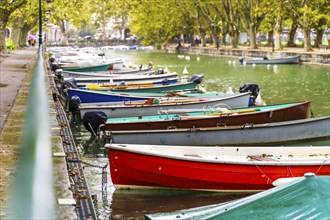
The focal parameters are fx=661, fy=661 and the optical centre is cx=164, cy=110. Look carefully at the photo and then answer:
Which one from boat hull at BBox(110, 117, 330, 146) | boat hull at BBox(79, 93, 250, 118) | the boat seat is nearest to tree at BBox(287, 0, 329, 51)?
boat hull at BBox(79, 93, 250, 118)

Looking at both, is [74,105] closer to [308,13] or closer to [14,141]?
[14,141]

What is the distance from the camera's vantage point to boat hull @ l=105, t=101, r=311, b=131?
59.6 ft

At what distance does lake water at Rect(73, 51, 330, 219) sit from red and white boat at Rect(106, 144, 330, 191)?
219 millimetres

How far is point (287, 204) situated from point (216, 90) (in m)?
28.0

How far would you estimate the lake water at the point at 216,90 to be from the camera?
39.2 feet

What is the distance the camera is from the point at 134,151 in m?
12.0

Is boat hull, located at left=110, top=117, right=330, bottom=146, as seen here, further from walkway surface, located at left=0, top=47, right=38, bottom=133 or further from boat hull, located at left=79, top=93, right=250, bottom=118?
boat hull, located at left=79, top=93, right=250, bottom=118

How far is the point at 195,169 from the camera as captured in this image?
1218 centimetres

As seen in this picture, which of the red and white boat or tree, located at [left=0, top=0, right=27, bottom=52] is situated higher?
tree, located at [left=0, top=0, right=27, bottom=52]

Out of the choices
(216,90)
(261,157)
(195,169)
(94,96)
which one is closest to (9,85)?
(94,96)

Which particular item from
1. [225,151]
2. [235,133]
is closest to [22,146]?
[225,151]

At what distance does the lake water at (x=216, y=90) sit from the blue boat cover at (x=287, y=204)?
14.6 feet

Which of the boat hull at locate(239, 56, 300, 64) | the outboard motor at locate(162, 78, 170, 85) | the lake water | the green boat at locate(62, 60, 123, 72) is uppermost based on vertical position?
the boat hull at locate(239, 56, 300, 64)

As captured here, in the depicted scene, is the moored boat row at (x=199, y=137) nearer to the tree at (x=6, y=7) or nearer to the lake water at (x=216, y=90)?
the lake water at (x=216, y=90)
